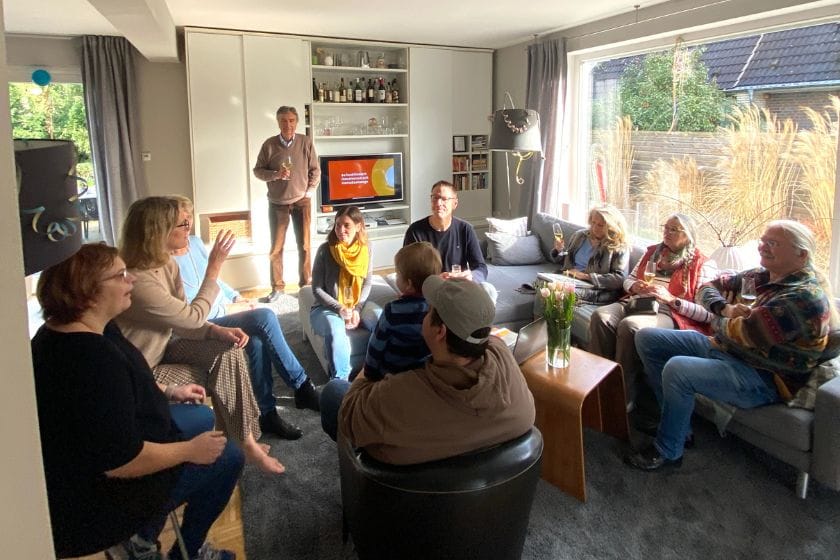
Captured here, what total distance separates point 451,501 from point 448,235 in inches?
91.8

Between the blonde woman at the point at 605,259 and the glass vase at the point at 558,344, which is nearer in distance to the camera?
the glass vase at the point at 558,344

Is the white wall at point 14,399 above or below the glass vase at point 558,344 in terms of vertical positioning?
above

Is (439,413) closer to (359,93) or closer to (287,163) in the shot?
(287,163)

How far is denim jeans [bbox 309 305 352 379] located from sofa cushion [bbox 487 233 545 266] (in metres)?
1.99

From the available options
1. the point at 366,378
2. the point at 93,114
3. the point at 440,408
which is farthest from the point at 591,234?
the point at 93,114

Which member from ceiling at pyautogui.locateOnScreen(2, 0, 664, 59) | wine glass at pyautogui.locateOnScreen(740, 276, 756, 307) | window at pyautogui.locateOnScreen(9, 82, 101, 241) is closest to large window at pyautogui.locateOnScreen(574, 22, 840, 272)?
ceiling at pyautogui.locateOnScreen(2, 0, 664, 59)

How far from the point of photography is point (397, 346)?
2.07 meters

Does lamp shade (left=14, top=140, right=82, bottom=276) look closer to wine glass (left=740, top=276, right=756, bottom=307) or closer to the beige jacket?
the beige jacket

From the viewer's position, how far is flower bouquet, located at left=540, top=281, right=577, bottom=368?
2.69 metres

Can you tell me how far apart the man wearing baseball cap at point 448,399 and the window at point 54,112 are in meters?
4.99

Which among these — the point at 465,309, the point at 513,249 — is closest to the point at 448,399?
the point at 465,309

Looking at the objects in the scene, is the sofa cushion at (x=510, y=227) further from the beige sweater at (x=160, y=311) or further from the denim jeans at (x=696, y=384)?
the beige sweater at (x=160, y=311)

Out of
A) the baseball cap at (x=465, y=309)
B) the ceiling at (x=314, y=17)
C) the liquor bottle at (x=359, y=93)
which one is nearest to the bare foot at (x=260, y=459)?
the baseball cap at (x=465, y=309)

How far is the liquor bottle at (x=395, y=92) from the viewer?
6.54 m
